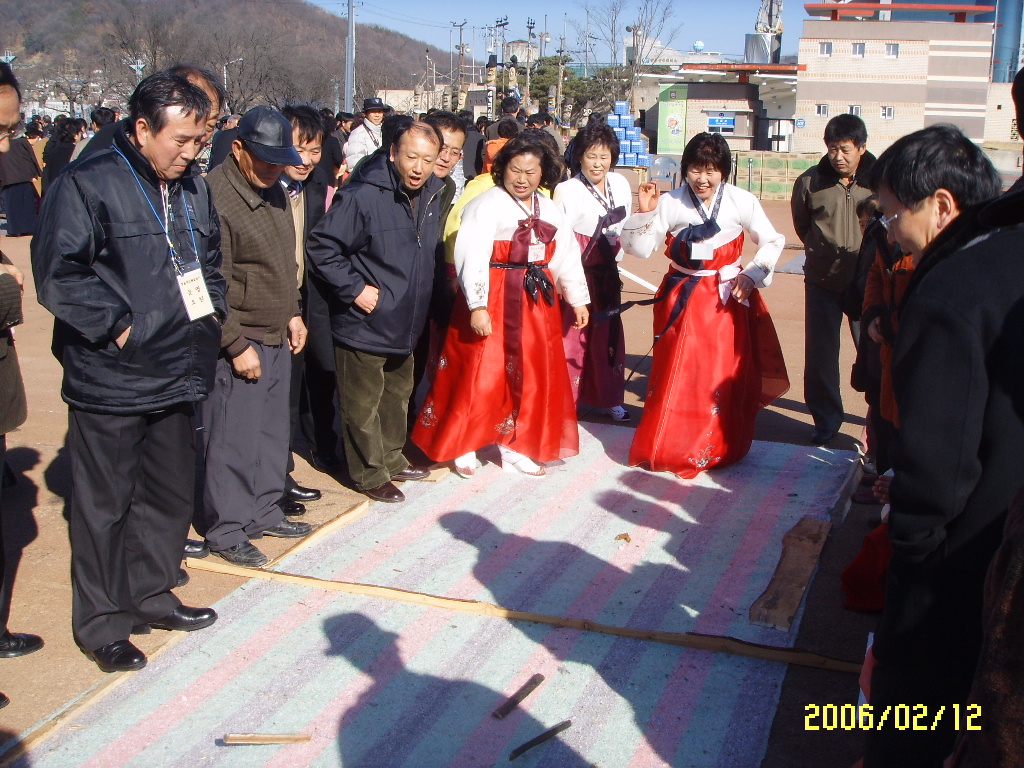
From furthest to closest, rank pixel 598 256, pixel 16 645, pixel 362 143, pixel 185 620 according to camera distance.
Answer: pixel 362 143, pixel 598 256, pixel 185 620, pixel 16 645

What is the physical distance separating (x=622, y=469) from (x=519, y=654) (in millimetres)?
1806

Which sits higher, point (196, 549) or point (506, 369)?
point (506, 369)

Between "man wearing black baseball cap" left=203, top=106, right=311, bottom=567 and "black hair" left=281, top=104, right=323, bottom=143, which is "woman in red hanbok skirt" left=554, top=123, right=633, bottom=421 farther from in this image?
"man wearing black baseball cap" left=203, top=106, right=311, bottom=567

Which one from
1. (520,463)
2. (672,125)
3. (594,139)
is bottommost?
(520,463)

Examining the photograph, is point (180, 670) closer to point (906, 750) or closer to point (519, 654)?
point (519, 654)

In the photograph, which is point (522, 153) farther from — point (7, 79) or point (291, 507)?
point (7, 79)

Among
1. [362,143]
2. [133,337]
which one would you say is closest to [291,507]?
[133,337]

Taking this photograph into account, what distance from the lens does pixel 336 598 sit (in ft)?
10.6

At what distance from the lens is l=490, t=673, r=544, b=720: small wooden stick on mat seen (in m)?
2.63

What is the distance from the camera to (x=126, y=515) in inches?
114

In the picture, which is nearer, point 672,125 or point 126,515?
point 126,515

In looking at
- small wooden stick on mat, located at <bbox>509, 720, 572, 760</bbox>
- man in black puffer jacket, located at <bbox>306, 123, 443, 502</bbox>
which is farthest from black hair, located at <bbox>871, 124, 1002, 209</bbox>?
man in black puffer jacket, located at <bbox>306, 123, 443, 502</bbox>

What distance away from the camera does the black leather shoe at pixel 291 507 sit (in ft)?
13.1

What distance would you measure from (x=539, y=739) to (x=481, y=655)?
1.53 ft
